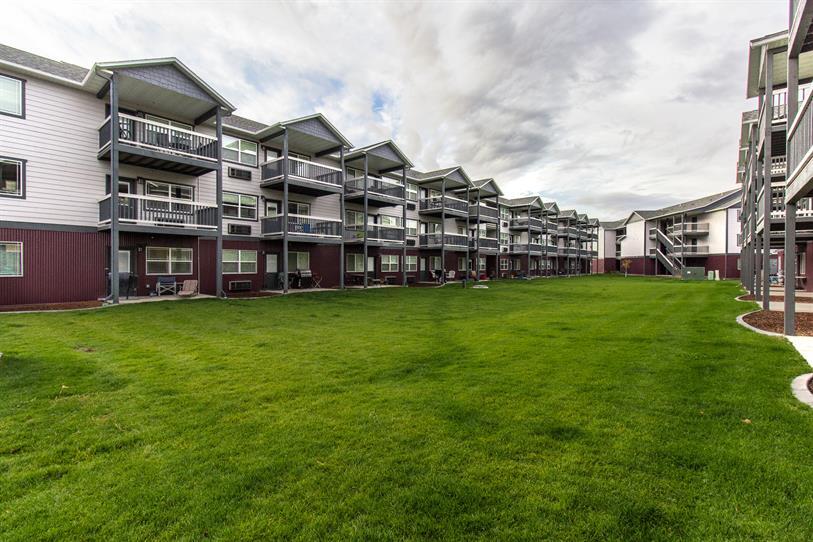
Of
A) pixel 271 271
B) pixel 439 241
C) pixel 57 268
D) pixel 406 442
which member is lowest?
pixel 406 442

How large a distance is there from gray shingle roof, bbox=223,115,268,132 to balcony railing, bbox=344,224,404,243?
8114mm

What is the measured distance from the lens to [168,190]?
19531 millimetres

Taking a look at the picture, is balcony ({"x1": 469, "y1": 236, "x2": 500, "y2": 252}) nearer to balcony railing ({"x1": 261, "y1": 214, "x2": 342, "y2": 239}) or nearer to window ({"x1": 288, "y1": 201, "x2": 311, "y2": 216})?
balcony railing ({"x1": 261, "y1": 214, "x2": 342, "y2": 239})

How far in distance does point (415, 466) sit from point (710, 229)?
58444mm

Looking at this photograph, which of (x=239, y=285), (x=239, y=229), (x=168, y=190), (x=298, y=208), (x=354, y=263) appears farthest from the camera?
(x=354, y=263)

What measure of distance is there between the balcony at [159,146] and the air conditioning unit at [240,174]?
2.47 m

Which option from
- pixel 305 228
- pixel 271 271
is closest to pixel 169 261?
pixel 271 271

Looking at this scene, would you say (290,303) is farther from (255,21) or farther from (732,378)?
(732,378)

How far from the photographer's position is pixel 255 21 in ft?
47.3

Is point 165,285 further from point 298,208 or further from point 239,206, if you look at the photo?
point 298,208

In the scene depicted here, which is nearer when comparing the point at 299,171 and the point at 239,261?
the point at 239,261

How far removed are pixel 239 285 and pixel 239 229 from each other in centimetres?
317

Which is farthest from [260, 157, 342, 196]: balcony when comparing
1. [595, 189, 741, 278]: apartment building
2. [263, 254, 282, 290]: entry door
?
[595, 189, 741, 278]: apartment building

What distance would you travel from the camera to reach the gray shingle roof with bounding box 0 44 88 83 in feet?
50.1
